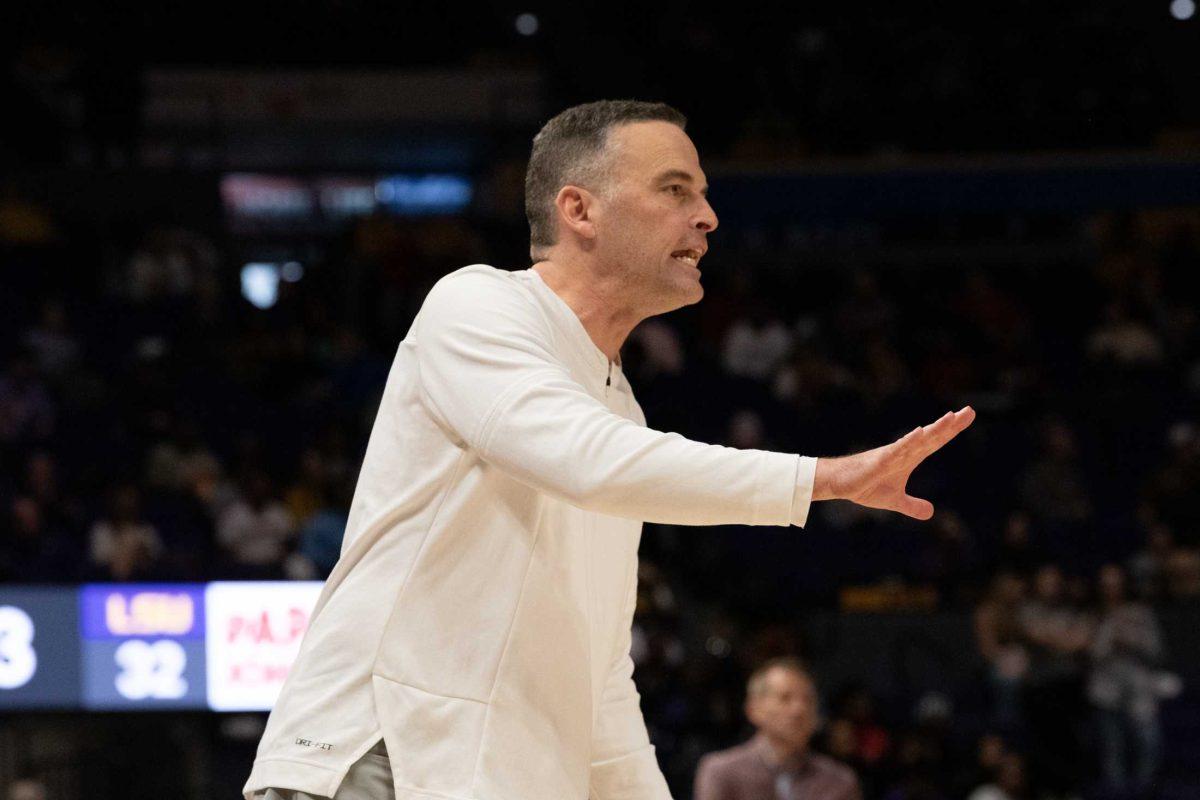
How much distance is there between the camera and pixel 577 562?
285 cm

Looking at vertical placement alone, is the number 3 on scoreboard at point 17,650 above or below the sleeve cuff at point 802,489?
above

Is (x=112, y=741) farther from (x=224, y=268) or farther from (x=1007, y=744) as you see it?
(x=224, y=268)

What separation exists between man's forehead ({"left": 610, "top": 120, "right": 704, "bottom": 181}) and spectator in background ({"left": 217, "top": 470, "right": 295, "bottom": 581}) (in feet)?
30.2

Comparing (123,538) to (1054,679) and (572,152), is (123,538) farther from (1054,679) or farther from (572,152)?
(572,152)

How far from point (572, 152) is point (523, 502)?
0.68m

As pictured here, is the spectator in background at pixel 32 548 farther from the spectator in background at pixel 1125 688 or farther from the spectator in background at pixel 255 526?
the spectator in background at pixel 1125 688

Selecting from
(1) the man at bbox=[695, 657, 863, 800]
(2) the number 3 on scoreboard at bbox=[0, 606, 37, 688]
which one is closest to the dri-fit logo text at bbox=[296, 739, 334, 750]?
(1) the man at bbox=[695, 657, 863, 800]

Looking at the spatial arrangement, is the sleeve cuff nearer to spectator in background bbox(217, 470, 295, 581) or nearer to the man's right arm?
the man's right arm

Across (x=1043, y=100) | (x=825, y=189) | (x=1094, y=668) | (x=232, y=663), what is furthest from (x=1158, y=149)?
(x=232, y=663)

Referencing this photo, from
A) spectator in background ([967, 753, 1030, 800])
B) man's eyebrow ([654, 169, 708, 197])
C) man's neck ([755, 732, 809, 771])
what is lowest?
spectator in background ([967, 753, 1030, 800])

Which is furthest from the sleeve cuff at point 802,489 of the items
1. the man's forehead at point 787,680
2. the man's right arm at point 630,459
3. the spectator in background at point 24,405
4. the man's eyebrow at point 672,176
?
the spectator in background at point 24,405

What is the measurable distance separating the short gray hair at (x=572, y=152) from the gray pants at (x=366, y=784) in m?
1.00

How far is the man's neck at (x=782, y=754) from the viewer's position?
23.0 feet

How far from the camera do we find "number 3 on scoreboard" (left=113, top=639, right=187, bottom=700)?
973cm
